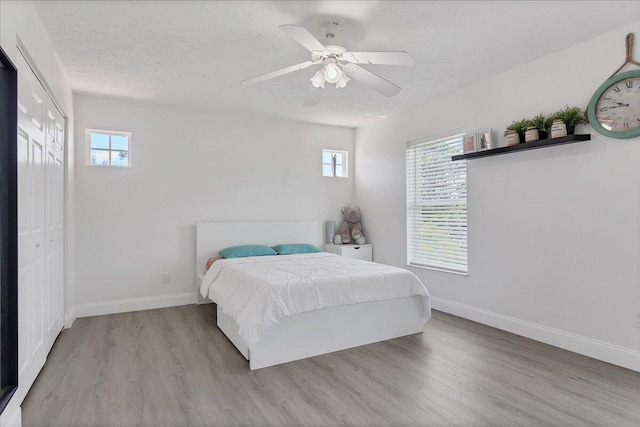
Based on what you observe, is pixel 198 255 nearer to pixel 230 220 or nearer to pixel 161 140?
pixel 230 220

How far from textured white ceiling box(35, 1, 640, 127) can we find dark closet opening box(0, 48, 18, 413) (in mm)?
837

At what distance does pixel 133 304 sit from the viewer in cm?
433

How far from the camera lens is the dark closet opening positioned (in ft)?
6.46

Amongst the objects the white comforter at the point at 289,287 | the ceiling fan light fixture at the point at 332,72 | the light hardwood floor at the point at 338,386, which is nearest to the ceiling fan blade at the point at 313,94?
the ceiling fan light fixture at the point at 332,72

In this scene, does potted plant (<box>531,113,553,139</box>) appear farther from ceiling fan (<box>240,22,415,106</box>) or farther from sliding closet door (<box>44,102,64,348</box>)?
sliding closet door (<box>44,102,64,348</box>)

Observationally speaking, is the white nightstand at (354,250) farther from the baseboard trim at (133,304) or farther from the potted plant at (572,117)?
the potted plant at (572,117)

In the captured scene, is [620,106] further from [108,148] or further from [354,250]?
[108,148]

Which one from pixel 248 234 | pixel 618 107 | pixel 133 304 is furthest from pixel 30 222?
pixel 618 107

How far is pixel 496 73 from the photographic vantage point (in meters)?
→ 3.60

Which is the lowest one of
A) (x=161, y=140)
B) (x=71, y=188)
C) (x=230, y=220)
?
(x=230, y=220)

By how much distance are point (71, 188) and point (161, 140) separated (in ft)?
3.83

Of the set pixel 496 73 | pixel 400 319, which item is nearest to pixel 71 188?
pixel 400 319

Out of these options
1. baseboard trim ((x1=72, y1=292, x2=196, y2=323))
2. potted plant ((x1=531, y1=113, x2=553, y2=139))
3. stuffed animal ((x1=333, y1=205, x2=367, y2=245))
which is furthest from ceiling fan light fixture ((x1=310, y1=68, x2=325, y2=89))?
baseboard trim ((x1=72, y1=292, x2=196, y2=323))

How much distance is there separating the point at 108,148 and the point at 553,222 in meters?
4.86
